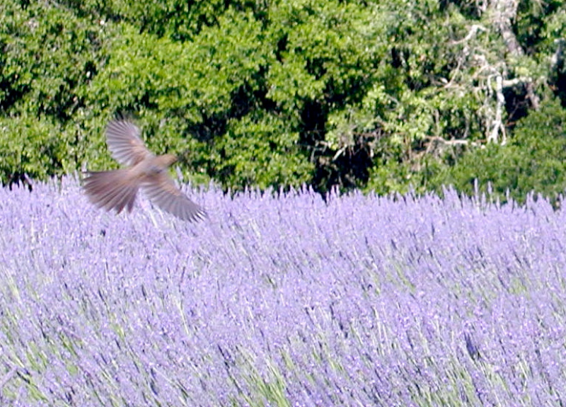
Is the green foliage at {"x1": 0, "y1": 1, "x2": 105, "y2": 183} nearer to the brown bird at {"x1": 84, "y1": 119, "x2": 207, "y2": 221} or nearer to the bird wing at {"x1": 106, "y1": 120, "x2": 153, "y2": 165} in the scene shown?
the bird wing at {"x1": 106, "y1": 120, "x2": 153, "y2": 165}

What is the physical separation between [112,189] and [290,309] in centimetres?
160

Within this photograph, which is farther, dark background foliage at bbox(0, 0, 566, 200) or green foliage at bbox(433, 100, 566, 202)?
dark background foliage at bbox(0, 0, 566, 200)

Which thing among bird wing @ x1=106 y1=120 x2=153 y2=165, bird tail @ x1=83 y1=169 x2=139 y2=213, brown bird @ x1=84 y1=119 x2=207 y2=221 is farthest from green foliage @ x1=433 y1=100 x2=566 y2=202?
bird tail @ x1=83 y1=169 x2=139 y2=213

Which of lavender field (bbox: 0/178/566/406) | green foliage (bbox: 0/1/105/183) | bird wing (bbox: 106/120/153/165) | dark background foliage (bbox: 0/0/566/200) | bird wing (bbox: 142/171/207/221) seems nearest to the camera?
lavender field (bbox: 0/178/566/406)

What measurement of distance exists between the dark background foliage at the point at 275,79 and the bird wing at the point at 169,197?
668cm

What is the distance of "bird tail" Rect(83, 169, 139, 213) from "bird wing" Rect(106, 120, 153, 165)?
0.28 m

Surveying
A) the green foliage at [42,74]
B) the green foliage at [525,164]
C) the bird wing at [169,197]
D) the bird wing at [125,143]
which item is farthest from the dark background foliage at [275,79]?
the bird wing at [169,197]

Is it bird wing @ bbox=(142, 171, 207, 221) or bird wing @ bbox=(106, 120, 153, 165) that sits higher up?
bird wing @ bbox=(106, 120, 153, 165)

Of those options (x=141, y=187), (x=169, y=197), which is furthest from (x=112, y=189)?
(x=169, y=197)

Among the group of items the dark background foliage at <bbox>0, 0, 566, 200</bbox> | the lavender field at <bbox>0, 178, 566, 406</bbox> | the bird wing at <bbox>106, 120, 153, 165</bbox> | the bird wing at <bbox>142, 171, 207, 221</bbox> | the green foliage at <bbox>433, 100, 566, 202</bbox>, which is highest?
the dark background foliage at <bbox>0, 0, 566, 200</bbox>

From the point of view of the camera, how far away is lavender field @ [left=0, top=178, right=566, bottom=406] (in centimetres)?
272

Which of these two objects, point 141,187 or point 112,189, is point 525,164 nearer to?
point 141,187

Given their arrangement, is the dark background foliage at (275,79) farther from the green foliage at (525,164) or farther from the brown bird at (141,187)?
the brown bird at (141,187)

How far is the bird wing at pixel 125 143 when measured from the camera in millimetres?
4969
